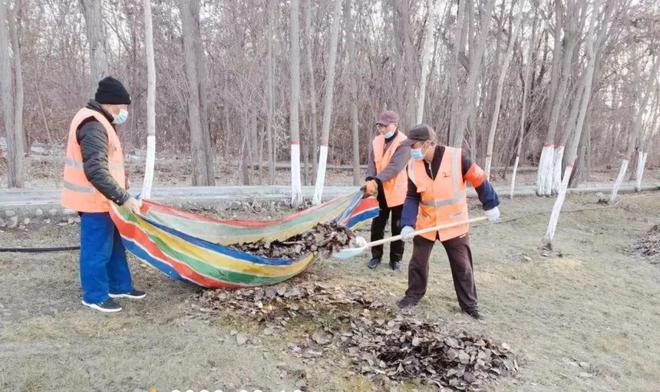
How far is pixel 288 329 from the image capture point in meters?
3.51

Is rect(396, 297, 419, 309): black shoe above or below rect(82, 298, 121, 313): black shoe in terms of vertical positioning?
below

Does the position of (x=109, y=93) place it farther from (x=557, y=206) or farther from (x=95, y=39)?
(x=557, y=206)

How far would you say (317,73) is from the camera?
10930mm

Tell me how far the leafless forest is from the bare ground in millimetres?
2046

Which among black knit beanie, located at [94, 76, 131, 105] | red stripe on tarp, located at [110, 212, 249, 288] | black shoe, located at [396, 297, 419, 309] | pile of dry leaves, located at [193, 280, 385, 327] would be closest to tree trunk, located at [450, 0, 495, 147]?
black shoe, located at [396, 297, 419, 309]

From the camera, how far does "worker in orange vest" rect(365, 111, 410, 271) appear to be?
4770mm

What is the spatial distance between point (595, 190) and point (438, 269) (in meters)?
10.0

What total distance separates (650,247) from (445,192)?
5365 mm

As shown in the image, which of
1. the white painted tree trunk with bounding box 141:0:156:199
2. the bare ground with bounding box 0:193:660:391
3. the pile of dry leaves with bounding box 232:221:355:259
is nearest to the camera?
the bare ground with bounding box 0:193:660:391

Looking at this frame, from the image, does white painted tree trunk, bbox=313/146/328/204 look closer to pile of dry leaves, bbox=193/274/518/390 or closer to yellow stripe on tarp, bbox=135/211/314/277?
pile of dry leaves, bbox=193/274/518/390

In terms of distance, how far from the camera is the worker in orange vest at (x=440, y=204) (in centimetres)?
386

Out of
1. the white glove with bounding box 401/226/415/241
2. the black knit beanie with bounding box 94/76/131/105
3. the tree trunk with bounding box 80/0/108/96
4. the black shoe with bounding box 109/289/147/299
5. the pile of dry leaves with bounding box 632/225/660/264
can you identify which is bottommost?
the pile of dry leaves with bounding box 632/225/660/264

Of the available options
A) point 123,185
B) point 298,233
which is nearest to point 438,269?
point 298,233

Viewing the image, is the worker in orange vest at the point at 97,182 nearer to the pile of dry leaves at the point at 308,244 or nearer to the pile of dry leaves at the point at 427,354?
the pile of dry leaves at the point at 308,244
